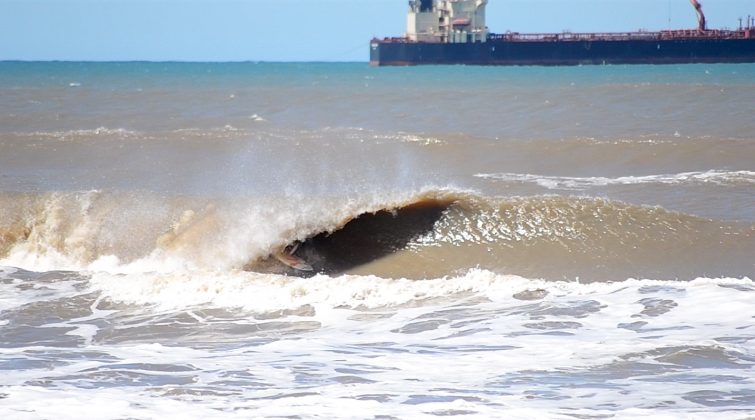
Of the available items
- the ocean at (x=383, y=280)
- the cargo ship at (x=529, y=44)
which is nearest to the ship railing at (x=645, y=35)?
the cargo ship at (x=529, y=44)

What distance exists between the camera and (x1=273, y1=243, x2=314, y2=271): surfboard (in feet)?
34.8

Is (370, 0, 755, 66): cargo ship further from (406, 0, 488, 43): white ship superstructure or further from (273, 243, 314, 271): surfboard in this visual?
(273, 243, 314, 271): surfboard

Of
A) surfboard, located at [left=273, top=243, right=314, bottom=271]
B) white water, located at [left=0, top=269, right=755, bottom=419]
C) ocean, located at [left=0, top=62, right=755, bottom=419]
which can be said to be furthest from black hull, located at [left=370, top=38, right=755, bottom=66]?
white water, located at [left=0, top=269, right=755, bottom=419]

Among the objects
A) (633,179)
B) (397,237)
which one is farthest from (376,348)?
(633,179)

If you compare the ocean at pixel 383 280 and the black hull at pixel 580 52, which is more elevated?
the black hull at pixel 580 52

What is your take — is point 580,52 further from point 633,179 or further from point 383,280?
point 383,280

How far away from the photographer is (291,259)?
35.3 ft

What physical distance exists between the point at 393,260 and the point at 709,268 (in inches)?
126

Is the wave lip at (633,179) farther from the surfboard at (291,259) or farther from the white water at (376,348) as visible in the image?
the white water at (376,348)

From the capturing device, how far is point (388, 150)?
68.2 ft

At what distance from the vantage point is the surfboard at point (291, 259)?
10.6m

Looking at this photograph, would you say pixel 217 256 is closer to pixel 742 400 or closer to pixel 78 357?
pixel 78 357

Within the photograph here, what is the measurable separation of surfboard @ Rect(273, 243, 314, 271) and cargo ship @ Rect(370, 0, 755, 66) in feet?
223

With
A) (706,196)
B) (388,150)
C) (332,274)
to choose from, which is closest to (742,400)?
(332,274)
